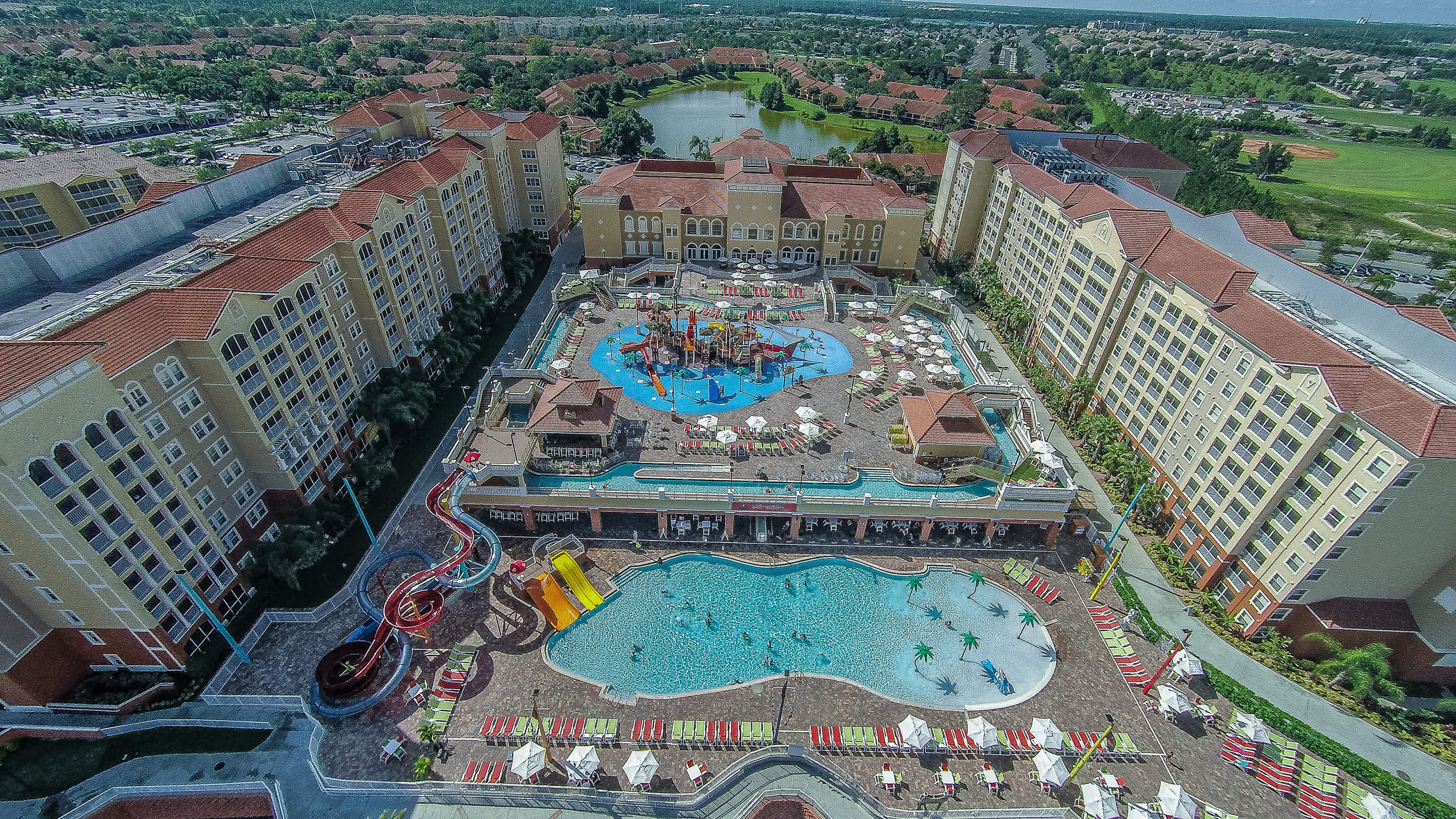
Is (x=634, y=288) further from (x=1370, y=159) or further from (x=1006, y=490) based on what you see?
(x=1370, y=159)

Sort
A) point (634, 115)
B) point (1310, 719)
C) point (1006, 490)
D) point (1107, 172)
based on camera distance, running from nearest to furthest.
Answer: point (1310, 719) → point (1006, 490) → point (1107, 172) → point (634, 115)

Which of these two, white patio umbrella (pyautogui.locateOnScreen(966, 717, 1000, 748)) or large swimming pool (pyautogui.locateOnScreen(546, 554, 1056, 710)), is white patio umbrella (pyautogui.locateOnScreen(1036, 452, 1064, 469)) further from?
white patio umbrella (pyautogui.locateOnScreen(966, 717, 1000, 748))

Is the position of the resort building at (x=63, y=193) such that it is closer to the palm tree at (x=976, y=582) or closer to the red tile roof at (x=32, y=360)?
the red tile roof at (x=32, y=360)

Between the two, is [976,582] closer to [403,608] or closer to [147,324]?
[403,608]

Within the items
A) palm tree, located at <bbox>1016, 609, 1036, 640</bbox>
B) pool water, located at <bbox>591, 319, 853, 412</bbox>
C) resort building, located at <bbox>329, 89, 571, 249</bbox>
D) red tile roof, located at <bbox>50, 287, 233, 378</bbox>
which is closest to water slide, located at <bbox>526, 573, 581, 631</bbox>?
pool water, located at <bbox>591, 319, 853, 412</bbox>

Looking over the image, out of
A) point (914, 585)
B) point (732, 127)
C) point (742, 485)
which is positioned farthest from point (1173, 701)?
point (732, 127)

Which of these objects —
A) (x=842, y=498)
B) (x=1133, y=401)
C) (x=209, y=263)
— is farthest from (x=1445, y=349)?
(x=209, y=263)

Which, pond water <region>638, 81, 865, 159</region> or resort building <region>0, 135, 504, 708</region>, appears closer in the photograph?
resort building <region>0, 135, 504, 708</region>

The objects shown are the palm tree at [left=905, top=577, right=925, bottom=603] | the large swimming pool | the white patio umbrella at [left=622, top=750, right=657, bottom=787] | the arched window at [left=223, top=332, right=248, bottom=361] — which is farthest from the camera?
the palm tree at [left=905, top=577, right=925, bottom=603]
